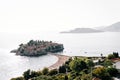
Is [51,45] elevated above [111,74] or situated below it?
above

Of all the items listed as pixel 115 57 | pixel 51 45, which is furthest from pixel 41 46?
pixel 115 57

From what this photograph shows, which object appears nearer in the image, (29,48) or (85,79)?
(85,79)

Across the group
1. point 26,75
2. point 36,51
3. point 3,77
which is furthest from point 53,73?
point 36,51

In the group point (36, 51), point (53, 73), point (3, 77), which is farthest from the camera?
point (36, 51)

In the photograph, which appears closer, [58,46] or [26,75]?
[26,75]

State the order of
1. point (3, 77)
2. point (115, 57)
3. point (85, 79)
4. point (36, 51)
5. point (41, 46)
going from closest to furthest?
point (85, 79)
point (115, 57)
point (3, 77)
point (36, 51)
point (41, 46)

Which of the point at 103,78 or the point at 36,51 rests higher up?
the point at 36,51

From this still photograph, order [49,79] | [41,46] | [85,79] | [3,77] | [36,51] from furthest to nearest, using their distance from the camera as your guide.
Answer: [41,46]
[36,51]
[3,77]
[49,79]
[85,79]

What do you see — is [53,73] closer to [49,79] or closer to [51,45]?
[49,79]

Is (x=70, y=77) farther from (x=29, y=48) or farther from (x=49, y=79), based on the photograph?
(x=29, y=48)
